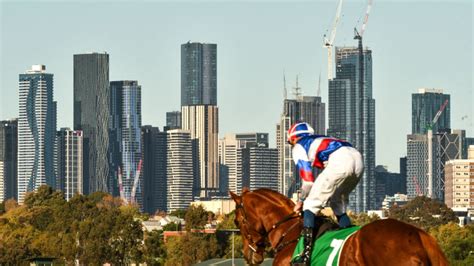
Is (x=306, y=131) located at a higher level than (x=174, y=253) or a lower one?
higher

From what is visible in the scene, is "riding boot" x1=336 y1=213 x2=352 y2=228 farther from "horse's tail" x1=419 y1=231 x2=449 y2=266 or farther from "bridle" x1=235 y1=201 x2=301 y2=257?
"horse's tail" x1=419 y1=231 x2=449 y2=266

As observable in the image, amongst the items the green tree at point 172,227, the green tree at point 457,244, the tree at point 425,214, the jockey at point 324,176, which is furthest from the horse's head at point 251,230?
the green tree at point 172,227

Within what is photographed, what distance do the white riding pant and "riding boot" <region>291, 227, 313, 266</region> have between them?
0.24m

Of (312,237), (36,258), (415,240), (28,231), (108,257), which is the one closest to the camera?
(415,240)

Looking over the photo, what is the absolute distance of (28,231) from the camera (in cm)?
13738

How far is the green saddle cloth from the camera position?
1938cm

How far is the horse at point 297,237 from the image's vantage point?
723 inches

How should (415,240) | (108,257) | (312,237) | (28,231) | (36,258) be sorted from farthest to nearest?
Result: (28,231), (108,257), (36,258), (312,237), (415,240)

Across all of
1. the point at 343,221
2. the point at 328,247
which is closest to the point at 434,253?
the point at 328,247

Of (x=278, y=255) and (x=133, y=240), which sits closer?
(x=278, y=255)

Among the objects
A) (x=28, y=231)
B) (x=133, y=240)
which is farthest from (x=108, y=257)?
(x=28, y=231)

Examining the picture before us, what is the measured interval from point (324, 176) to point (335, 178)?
119 millimetres

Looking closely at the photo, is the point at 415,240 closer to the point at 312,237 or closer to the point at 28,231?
the point at 312,237

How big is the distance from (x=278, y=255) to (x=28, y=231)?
387ft
